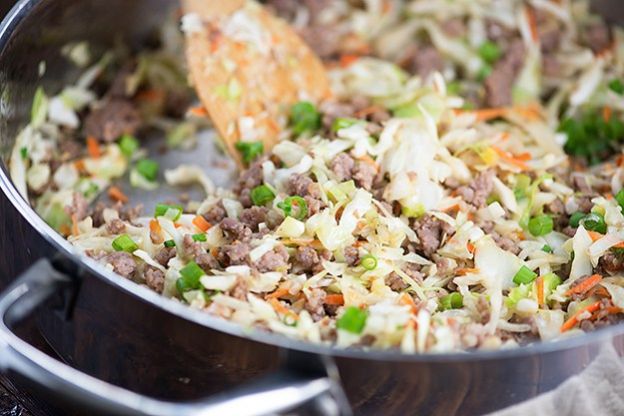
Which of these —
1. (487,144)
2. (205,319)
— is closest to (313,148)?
(487,144)

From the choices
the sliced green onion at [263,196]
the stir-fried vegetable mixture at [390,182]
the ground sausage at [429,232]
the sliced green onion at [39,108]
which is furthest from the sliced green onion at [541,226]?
the sliced green onion at [39,108]

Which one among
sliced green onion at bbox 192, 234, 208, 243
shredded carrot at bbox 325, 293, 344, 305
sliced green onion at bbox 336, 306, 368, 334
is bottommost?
shredded carrot at bbox 325, 293, 344, 305

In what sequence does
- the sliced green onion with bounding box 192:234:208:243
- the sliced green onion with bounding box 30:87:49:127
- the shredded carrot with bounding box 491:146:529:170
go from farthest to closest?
Answer: 1. the sliced green onion with bounding box 30:87:49:127
2. the shredded carrot with bounding box 491:146:529:170
3. the sliced green onion with bounding box 192:234:208:243

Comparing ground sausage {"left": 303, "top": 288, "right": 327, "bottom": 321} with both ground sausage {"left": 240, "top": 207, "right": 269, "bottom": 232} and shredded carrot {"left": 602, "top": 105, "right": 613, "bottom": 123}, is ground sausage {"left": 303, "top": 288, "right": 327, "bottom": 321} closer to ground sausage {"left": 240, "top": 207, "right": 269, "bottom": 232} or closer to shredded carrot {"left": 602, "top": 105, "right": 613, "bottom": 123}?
ground sausage {"left": 240, "top": 207, "right": 269, "bottom": 232}

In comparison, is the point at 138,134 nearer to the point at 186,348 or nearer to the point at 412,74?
the point at 412,74

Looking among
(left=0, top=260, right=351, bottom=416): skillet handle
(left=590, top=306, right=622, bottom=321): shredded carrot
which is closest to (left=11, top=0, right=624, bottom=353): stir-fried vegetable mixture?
(left=590, top=306, right=622, bottom=321): shredded carrot

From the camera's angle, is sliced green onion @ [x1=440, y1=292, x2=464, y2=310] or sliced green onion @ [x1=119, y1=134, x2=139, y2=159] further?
sliced green onion @ [x1=119, y1=134, x2=139, y2=159]

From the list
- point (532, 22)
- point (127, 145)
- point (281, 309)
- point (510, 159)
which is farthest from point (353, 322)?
point (532, 22)
